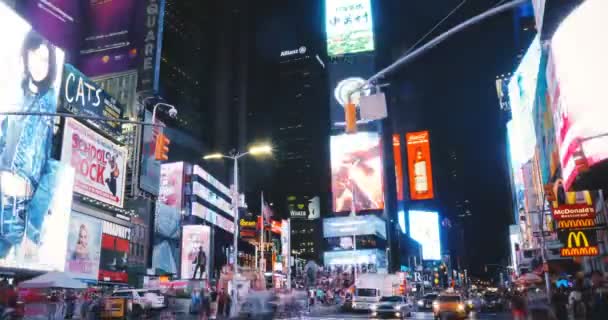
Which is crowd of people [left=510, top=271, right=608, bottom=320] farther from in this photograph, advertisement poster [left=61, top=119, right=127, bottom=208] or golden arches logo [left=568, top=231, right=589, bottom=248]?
advertisement poster [left=61, top=119, right=127, bottom=208]

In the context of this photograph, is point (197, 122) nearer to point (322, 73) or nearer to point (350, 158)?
point (322, 73)

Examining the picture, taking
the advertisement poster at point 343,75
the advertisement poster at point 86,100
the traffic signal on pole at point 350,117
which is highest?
the advertisement poster at point 343,75

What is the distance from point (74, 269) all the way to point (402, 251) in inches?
4518

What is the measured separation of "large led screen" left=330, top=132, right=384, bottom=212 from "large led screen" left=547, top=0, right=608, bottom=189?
279 feet

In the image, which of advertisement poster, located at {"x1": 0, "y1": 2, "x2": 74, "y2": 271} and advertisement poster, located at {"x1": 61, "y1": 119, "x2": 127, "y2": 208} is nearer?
advertisement poster, located at {"x1": 0, "y1": 2, "x2": 74, "y2": 271}

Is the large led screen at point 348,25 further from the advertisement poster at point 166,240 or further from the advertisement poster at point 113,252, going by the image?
the advertisement poster at point 113,252

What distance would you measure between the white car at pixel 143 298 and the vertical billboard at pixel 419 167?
127 metres

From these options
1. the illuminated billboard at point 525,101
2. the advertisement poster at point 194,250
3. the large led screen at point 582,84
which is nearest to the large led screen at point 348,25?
the illuminated billboard at point 525,101

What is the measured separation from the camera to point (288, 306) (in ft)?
89.0

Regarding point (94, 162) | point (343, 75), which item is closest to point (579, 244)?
point (94, 162)

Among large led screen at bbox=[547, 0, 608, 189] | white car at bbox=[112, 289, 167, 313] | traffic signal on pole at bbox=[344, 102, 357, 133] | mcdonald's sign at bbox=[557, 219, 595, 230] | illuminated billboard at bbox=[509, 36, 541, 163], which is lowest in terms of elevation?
white car at bbox=[112, 289, 167, 313]

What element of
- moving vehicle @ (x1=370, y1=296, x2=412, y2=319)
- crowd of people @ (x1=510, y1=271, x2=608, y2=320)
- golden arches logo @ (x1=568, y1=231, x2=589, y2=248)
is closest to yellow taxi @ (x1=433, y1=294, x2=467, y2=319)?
moving vehicle @ (x1=370, y1=296, x2=412, y2=319)

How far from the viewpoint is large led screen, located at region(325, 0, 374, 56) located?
400ft

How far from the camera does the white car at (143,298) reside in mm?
32969
